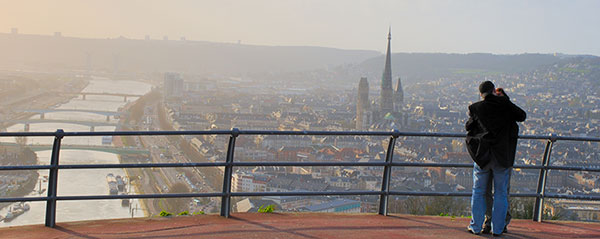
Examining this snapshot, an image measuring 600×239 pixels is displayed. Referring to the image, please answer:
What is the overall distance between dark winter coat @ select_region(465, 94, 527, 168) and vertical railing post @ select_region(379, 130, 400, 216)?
2.62 feet

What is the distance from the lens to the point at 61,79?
77562 millimetres

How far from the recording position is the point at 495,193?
19.9ft

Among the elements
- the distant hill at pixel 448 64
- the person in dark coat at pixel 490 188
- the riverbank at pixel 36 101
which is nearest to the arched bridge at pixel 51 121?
the riverbank at pixel 36 101

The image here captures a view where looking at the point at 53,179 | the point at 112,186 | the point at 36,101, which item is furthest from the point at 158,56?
the point at 53,179

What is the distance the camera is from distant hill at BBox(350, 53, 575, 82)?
4446 inches

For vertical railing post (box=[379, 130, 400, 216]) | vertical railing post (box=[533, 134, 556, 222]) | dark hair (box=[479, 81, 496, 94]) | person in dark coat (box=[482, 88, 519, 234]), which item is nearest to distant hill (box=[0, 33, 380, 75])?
vertical railing post (box=[379, 130, 400, 216])

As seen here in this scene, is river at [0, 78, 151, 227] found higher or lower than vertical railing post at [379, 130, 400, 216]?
lower

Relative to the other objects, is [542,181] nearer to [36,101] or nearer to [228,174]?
[228,174]

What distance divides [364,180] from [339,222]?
7.49 meters

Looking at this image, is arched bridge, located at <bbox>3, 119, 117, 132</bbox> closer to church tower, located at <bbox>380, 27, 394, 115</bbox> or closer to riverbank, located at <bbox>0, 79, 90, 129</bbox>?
riverbank, located at <bbox>0, 79, 90, 129</bbox>

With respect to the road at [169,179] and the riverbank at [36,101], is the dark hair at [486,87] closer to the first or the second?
the road at [169,179]

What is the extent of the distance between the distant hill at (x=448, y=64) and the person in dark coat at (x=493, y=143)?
4189 inches

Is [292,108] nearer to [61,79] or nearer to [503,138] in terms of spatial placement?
[61,79]

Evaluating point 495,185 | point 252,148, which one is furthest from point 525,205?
point 252,148
